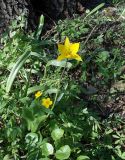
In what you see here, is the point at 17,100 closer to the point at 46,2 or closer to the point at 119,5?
the point at 46,2

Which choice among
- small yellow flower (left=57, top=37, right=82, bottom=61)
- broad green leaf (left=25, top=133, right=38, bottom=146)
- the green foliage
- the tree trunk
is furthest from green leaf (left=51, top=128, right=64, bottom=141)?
the tree trunk

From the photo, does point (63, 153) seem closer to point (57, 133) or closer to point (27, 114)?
Result: point (57, 133)

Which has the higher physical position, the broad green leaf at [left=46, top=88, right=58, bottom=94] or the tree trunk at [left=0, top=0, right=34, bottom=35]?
the tree trunk at [left=0, top=0, right=34, bottom=35]

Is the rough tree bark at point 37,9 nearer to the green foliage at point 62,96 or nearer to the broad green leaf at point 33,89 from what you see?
the green foliage at point 62,96

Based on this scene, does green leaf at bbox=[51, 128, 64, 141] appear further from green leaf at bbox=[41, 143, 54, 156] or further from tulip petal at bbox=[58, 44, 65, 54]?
tulip petal at bbox=[58, 44, 65, 54]

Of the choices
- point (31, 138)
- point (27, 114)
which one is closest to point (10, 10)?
point (27, 114)

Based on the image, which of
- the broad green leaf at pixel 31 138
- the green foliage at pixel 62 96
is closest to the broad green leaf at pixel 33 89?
the green foliage at pixel 62 96

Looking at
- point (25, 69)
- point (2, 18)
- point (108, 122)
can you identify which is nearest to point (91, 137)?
point (108, 122)
